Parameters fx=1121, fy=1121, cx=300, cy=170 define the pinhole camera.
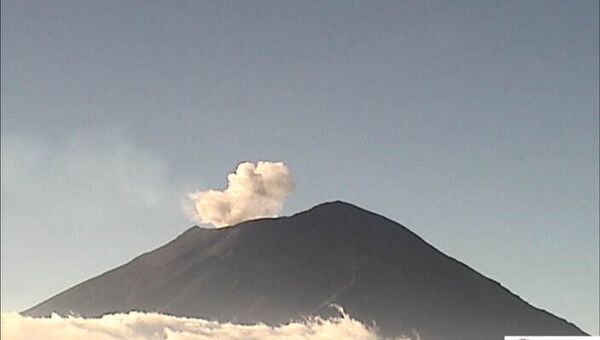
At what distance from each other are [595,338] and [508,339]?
7.28 metres

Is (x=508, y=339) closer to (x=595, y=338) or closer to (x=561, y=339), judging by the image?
(x=595, y=338)

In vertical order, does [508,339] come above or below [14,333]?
below

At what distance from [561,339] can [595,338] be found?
158ft

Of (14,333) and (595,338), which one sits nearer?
(595,338)

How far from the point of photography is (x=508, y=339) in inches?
3750

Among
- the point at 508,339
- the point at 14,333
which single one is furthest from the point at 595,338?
the point at 14,333

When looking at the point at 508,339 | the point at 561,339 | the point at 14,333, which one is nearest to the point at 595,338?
the point at 508,339

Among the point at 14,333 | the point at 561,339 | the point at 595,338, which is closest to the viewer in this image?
the point at 595,338

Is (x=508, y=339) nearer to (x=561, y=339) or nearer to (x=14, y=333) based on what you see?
(x=561, y=339)

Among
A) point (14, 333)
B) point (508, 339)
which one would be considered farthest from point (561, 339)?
point (14, 333)

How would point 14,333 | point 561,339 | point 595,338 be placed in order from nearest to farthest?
point 595,338, point 561,339, point 14,333

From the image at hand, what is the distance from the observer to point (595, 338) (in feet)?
302

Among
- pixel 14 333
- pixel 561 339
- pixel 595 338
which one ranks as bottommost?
pixel 595 338

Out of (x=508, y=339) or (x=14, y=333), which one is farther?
(x=14, y=333)
